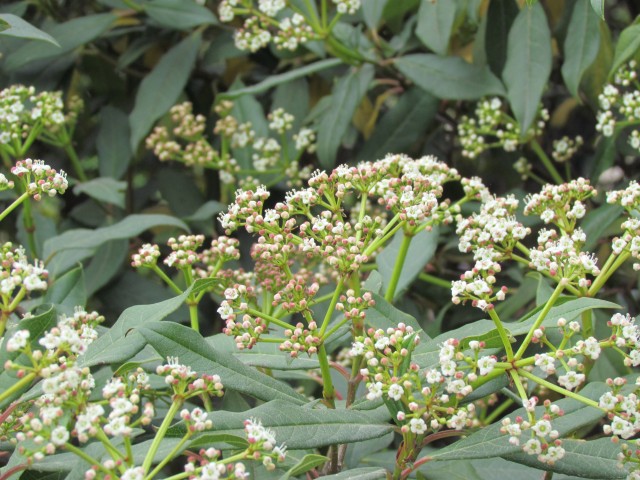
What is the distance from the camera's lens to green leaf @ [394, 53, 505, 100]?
362cm

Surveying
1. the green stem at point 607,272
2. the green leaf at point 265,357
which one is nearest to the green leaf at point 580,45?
the green stem at point 607,272

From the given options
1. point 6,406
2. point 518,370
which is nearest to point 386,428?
point 518,370

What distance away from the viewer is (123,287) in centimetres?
395

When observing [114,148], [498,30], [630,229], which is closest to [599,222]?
[498,30]

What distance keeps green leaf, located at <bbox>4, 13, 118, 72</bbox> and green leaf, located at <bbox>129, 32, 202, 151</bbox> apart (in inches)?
12.8

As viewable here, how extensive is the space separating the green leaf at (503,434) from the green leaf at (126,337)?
75cm

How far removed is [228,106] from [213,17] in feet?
1.96

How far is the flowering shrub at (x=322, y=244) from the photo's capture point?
76.0 inches

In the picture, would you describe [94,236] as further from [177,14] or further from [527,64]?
[527,64]

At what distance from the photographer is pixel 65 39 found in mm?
4141

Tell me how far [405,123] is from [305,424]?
2.23 m

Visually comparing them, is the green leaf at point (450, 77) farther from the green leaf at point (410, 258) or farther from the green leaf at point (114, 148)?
the green leaf at point (114, 148)

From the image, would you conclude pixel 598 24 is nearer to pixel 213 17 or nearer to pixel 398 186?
pixel 398 186

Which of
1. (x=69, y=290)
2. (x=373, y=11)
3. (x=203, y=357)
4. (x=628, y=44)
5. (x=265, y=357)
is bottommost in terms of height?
(x=69, y=290)
